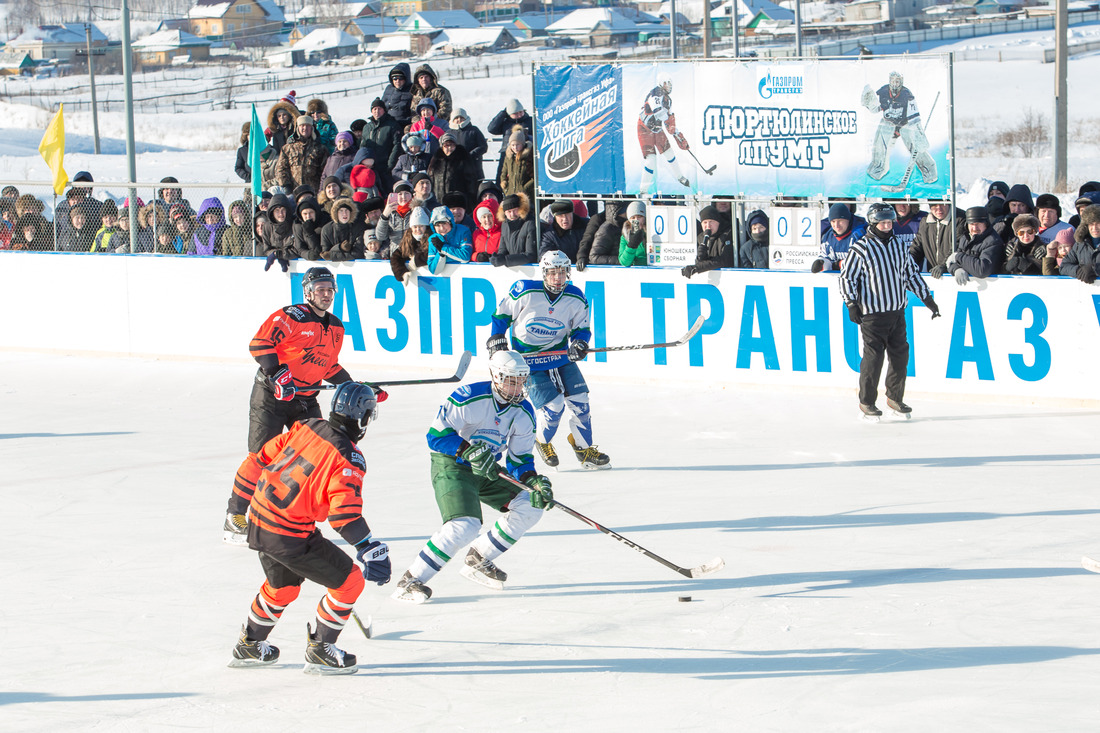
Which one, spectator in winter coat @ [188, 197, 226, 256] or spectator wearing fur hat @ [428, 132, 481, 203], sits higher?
spectator wearing fur hat @ [428, 132, 481, 203]

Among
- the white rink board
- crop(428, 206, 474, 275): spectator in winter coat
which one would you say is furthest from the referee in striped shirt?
crop(428, 206, 474, 275): spectator in winter coat

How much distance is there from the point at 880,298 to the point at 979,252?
1.18m

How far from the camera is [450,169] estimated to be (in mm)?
13945

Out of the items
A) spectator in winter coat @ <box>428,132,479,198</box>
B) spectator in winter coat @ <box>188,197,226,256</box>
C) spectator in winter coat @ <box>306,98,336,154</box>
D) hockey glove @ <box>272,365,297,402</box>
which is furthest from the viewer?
spectator in winter coat @ <box>306,98,336,154</box>

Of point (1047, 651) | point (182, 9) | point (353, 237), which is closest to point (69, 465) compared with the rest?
point (353, 237)

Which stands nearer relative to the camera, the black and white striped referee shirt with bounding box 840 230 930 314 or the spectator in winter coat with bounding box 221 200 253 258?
the black and white striped referee shirt with bounding box 840 230 930 314

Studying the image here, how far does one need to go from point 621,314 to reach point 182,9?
450ft

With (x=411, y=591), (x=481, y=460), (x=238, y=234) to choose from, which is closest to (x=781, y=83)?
(x=238, y=234)

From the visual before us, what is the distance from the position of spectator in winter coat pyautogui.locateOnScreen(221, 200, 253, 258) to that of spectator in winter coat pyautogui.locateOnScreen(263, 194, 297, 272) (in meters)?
0.40

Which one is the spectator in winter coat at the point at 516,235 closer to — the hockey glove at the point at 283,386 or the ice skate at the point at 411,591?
the hockey glove at the point at 283,386

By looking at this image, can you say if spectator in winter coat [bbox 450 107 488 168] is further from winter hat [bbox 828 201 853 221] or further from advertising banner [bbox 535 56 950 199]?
winter hat [bbox 828 201 853 221]

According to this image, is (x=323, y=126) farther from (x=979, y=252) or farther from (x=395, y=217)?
(x=979, y=252)

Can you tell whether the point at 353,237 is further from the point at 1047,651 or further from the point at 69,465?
the point at 1047,651

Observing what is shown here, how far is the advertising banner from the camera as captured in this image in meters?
11.8
